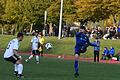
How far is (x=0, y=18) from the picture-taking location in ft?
271

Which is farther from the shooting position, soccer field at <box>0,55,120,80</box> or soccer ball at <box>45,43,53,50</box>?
soccer ball at <box>45,43,53,50</box>

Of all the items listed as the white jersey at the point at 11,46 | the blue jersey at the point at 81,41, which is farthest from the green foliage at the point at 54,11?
the white jersey at the point at 11,46

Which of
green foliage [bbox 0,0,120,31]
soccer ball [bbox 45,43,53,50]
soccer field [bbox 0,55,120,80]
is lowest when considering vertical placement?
soccer ball [bbox 45,43,53,50]

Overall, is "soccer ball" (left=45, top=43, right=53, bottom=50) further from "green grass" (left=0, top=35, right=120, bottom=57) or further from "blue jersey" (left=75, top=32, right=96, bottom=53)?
"blue jersey" (left=75, top=32, right=96, bottom=53)

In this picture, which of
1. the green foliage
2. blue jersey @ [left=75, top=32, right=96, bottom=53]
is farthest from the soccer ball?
blue jersey @ [left=75, top=32, right=96, bottom=53]

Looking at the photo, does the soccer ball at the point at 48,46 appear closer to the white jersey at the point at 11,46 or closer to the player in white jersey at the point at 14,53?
the player in white jersey at the point at 14,53

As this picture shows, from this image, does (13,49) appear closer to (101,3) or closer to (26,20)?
(101,3)

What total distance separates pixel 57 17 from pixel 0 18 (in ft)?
46.6

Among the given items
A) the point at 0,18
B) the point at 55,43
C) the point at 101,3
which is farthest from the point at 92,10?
the point at 0,18

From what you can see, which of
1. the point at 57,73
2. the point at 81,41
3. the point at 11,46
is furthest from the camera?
the point at 57,73

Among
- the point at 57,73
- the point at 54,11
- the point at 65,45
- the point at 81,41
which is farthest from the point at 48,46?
the point at 81,41

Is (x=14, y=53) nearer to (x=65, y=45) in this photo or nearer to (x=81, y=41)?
(x=81, y=41)

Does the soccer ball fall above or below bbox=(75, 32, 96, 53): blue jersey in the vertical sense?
below

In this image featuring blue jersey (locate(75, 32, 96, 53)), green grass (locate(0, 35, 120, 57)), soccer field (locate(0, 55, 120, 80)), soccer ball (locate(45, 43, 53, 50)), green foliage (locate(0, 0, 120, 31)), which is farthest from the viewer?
green foliage (locate(0, 0, 120, 31))
